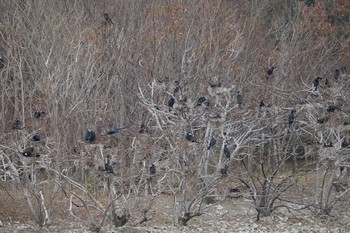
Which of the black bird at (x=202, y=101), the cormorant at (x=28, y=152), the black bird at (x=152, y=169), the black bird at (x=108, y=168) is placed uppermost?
the black bird at (x=202, y=101)

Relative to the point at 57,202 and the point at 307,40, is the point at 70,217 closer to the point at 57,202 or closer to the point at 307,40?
the point at 57,202

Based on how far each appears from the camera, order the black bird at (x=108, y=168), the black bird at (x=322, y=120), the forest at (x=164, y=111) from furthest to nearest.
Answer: the black bird at (x=322, y=120) < the forest at (x=164, y=111) < the black bird at (x=108, y=168)

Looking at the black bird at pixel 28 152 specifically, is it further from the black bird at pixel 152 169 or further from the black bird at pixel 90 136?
the black bird at pixel 152 169

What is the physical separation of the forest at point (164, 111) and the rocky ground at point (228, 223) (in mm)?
147

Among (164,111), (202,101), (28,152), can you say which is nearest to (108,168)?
(28,152)

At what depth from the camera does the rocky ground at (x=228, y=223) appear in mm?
11930

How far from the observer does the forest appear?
39.0ft

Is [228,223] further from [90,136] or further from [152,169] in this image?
[90,136]

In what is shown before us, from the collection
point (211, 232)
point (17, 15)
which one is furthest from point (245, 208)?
point (17, 15)

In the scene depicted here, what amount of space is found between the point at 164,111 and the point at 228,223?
2684 millimetres

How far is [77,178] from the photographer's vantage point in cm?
1588

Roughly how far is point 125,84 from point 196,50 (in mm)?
2043

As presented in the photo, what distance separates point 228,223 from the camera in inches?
528

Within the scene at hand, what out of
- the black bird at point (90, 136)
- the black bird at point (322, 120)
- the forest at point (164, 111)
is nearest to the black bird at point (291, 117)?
the forest at point (164, 111)
